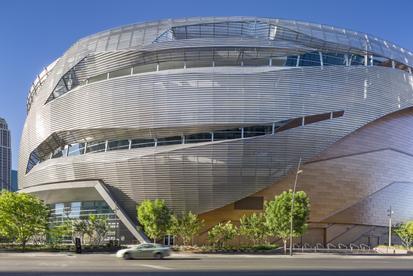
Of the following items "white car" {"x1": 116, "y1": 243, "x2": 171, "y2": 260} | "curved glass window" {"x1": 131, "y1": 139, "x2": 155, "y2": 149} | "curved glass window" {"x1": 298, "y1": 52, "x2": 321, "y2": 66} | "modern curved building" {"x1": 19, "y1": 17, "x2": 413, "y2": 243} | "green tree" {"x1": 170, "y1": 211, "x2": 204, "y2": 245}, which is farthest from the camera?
"curved glass window" {"x1": 298, "y1": 52, "x2": 321, "y2": 66}

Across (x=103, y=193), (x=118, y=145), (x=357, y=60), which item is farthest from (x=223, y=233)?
(x=357, y=60)

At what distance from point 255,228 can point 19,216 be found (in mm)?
25893

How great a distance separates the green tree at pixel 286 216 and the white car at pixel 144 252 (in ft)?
66.6

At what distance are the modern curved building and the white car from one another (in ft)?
80.8

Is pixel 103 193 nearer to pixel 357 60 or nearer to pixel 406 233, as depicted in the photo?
pixel 357 60

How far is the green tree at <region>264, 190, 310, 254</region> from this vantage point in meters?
57.6

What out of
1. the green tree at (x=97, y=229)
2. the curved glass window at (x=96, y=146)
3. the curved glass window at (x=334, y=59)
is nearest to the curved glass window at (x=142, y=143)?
the curved glass window at (x=96, y=146)

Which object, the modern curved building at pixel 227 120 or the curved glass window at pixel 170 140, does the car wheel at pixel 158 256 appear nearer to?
the modern curved building at pixel 227 120

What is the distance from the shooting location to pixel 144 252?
39594 millimetres

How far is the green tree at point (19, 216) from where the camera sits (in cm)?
Answer: 5609

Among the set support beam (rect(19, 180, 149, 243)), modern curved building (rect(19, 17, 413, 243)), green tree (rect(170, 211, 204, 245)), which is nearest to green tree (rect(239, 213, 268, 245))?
modern curved building (rect(19, 17, 413, 243))

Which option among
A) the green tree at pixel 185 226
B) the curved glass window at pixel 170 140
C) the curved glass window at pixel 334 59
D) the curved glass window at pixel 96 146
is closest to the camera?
the green tree at pixel 185 226

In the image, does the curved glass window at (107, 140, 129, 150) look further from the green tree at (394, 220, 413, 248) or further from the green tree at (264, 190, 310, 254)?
the green tree at (394, 220, 413, 248)

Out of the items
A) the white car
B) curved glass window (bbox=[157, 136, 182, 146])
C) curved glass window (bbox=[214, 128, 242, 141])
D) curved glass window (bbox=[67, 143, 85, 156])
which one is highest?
curved glass window (bbox=[214, 128, 242, 141])
